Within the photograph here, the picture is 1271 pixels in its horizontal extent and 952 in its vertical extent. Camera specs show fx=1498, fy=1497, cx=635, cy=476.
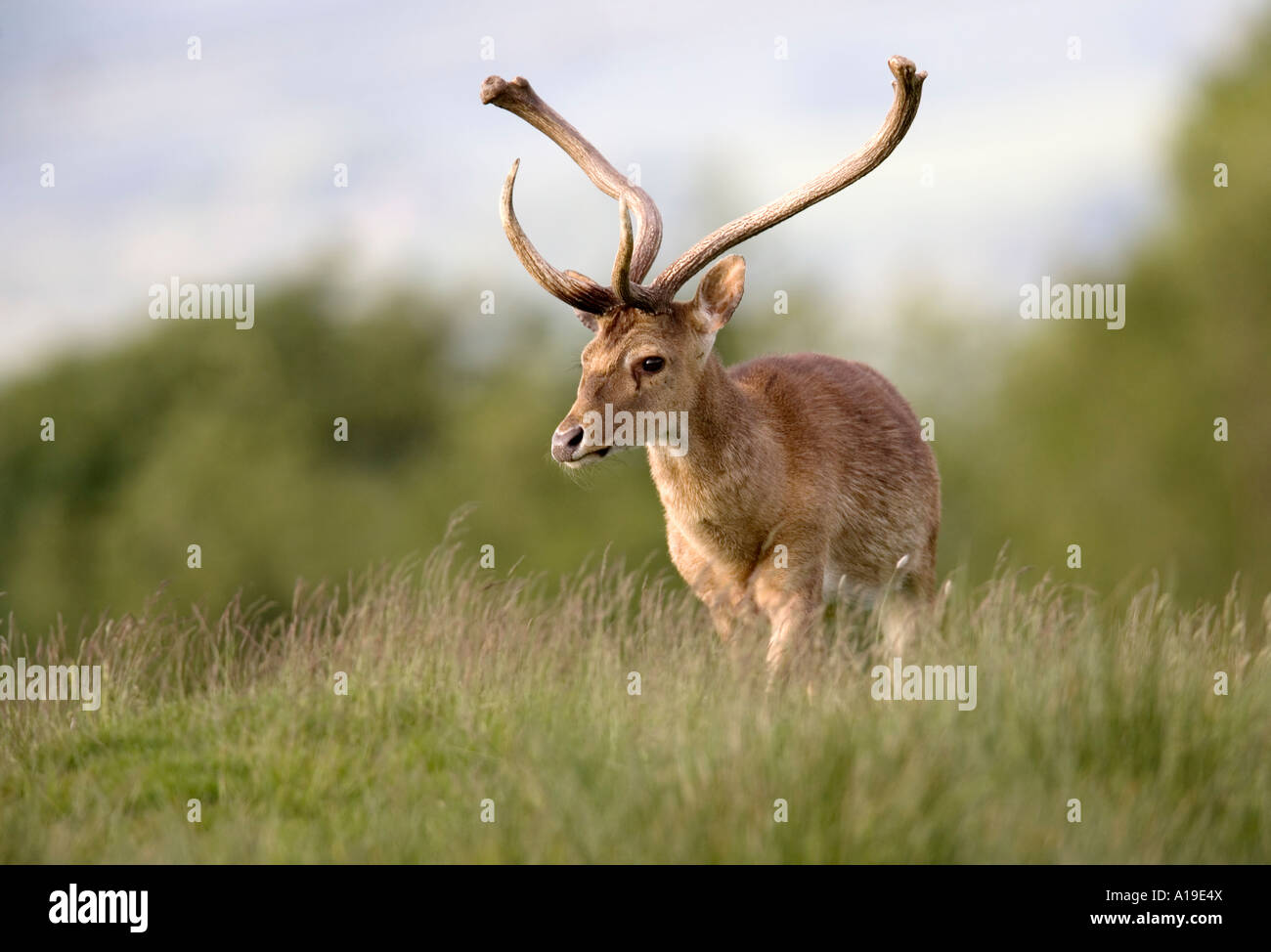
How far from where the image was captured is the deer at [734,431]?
757 centimetres

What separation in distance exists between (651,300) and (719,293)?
430 millimetres

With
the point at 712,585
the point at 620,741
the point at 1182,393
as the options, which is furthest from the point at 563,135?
the point at 1182,393

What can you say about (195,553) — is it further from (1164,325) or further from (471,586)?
(1164,325)

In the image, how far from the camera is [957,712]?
600cm

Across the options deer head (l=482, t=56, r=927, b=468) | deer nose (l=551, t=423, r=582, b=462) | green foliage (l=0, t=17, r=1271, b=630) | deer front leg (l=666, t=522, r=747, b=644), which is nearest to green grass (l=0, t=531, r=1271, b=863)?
deer front leg (l=666, t=522, r=747, b=644)

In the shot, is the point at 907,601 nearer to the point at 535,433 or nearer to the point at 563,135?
the point at 563,135

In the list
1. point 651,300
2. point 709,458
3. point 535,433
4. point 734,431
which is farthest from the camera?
point 535,433

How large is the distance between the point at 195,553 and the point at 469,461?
27.5 meters

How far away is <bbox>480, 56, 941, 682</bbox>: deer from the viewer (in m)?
7.57

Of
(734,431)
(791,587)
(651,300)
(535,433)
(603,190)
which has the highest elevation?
(535,433)

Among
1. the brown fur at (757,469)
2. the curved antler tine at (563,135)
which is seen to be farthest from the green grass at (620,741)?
the curved antler tine at (563,135)

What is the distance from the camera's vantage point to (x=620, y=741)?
6.25 m

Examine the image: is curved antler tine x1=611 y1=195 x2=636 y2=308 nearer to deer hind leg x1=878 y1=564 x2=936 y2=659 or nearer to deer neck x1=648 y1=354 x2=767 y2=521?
deer neck x1=648 y1=354 x2=767 y2=521
